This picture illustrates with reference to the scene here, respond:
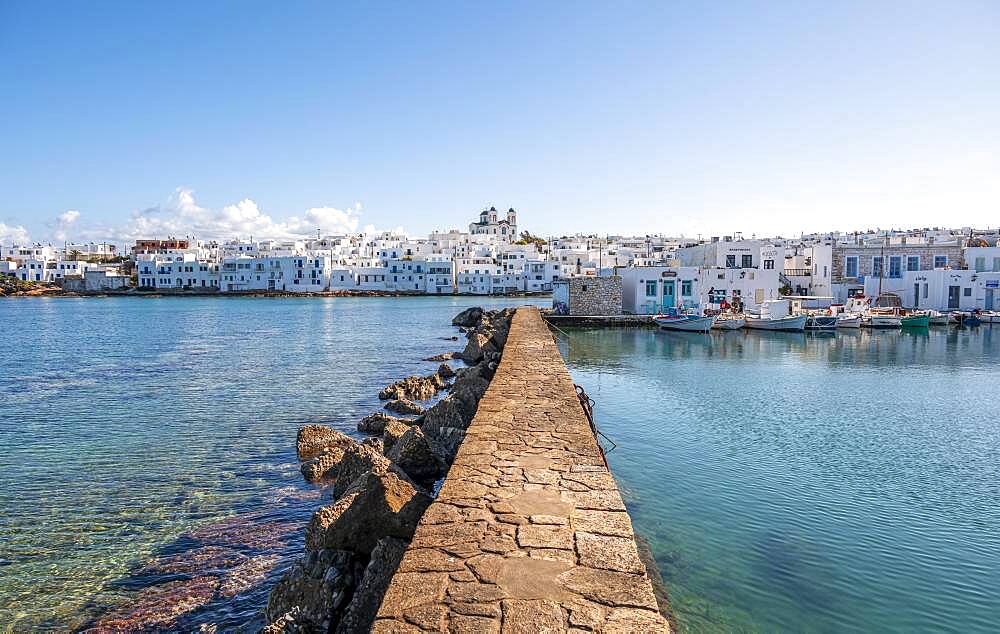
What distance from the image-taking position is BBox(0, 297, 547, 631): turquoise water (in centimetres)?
747

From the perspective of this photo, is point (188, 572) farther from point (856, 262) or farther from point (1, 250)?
point (1, 250)

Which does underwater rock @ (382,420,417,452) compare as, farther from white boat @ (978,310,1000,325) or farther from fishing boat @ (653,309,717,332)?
white boat @ (978,310,1000,325)

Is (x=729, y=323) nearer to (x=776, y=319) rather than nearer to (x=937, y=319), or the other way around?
(x=776, y=319)

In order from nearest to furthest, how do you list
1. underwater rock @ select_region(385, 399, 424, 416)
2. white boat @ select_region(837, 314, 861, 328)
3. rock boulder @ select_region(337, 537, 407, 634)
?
rock boulder @ select_region(337, 537, 407, 634) → underwater rock @ select_region(385, 399, 424, 416) → white boat @ select_region(837, 314, 861, 328)

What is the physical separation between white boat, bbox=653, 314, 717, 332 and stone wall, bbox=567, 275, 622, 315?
185 inches

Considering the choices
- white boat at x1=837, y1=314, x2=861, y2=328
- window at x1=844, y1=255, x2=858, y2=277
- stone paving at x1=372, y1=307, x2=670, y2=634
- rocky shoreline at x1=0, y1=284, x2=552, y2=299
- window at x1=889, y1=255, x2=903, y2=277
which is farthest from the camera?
rocky shoreline at x1=0, y1=284, x2=552, y2=299

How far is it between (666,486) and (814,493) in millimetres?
2440

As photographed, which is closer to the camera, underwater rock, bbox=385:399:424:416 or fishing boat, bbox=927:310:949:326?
underwater rock, bbox=385:399:424:416

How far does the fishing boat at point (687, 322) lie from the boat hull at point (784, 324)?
2930 millimetres

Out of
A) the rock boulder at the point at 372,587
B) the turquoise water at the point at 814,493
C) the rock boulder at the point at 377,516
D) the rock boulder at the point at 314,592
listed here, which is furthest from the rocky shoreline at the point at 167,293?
the rock boulder at the point at 372,587

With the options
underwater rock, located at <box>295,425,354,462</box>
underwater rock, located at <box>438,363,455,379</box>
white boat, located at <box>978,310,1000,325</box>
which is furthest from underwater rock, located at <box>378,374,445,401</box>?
white boat, located at <box>978,310,1000,325</box>

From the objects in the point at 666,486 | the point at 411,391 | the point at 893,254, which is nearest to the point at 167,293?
the point at 411,391

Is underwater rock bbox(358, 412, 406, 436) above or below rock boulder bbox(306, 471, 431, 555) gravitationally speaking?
below

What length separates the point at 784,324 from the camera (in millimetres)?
39562
